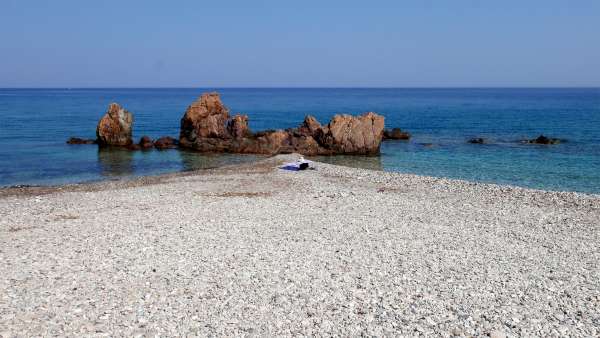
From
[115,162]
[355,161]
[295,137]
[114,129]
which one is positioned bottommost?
[115,162]

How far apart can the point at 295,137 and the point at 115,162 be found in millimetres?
17189

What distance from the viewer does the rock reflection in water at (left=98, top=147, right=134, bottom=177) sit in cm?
4165

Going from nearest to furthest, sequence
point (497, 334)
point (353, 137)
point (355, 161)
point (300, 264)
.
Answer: point (497, 334)
point (300, 264)
point (355, 161)
point (353, 137)

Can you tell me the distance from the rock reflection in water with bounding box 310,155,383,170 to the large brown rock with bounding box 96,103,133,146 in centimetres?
2146

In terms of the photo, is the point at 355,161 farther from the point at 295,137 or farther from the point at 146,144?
the point at 146,144

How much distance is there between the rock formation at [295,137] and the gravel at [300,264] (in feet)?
79.6

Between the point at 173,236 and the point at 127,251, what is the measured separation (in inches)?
89.8

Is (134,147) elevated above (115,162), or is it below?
above

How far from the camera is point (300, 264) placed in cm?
1625

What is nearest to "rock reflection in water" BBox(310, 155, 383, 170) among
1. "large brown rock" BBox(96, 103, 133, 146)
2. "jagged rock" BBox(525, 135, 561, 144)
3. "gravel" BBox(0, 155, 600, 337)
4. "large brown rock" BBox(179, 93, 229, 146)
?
"large brown rock" BBox(179, 93, 229, 146)

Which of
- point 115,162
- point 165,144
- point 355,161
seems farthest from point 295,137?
point 115,162

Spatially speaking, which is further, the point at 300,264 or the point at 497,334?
the point at 300,264

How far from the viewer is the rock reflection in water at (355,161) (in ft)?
151

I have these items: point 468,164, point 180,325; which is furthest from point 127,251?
point 468,164
